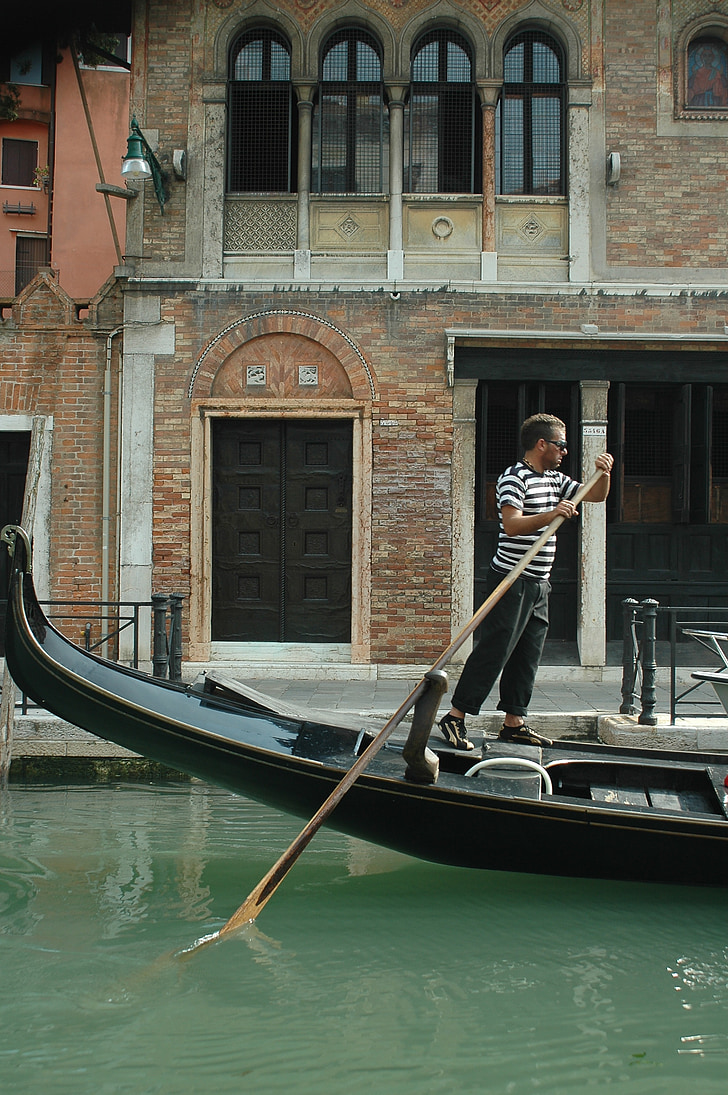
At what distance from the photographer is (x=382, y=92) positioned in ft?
29.0

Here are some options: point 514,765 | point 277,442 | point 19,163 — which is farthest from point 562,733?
point 19,163

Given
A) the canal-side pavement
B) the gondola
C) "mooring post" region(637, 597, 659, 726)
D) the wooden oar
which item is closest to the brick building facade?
the canal-side pavement

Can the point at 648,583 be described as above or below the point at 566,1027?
above

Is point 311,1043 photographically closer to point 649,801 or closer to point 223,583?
point 649,801

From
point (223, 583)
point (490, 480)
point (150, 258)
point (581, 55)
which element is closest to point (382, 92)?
point (581, 55)

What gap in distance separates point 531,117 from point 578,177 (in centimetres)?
76

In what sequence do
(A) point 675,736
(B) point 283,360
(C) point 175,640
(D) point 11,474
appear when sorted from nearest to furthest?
(A) point 675,736
(C) point 175,640
(B) point 283,360
(D) point 11,474

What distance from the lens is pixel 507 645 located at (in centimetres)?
491

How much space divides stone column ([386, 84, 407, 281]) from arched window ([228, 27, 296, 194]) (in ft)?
3.12

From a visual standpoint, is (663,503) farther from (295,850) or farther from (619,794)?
(295,850)

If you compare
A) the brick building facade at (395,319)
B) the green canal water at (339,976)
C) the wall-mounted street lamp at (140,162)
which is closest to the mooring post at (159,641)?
the green canal water at (339,976)

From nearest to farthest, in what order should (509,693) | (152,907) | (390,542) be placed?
(152,907), (509,693), (390,542)

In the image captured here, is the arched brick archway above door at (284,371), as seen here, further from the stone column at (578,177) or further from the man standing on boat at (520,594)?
the man standing on boat at (520,594)

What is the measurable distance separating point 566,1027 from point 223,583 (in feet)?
20.1
